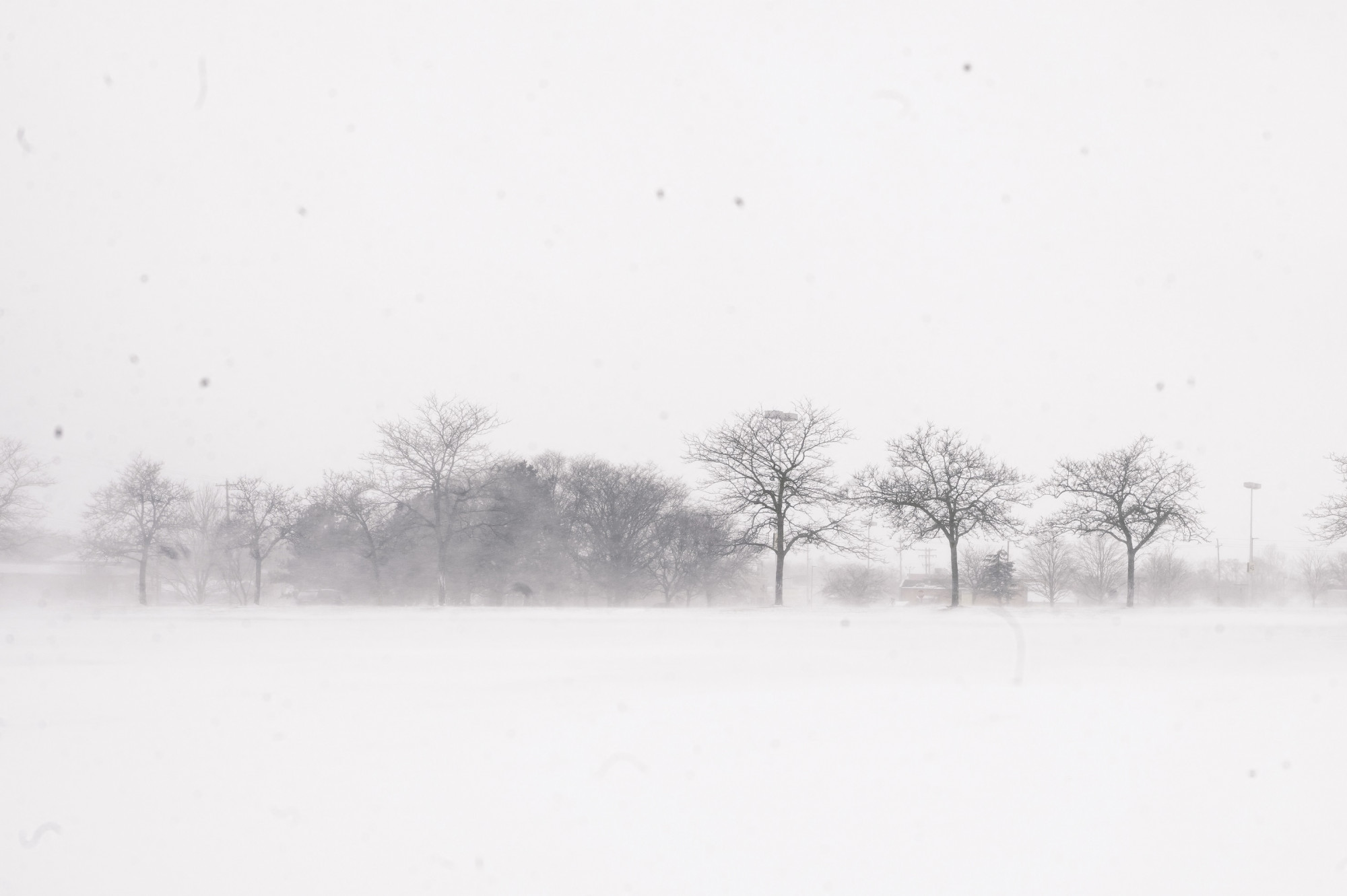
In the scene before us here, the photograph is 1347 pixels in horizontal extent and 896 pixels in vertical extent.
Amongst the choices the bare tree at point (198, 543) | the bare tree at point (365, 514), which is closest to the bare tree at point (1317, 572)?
the bare tree at point (365, 514)

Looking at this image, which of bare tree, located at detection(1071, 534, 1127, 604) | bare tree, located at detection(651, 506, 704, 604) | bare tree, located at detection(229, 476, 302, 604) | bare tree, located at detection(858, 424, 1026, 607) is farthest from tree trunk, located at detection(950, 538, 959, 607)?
bare tree, located at detection(229, 476, 302, 604)

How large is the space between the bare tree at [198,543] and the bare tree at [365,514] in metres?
5.09

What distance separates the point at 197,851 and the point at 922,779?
5.03 metres

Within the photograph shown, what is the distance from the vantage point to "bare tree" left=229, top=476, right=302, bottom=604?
42719 millimetres

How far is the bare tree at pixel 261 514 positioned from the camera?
42719 millimetres

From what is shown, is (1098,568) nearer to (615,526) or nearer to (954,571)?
(954,571)

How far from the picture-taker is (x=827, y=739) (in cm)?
753

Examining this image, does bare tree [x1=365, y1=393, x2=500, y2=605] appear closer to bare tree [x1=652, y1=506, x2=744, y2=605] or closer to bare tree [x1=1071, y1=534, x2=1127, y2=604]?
bare tree [x1=652, y1=506, x2=744, y2=605]

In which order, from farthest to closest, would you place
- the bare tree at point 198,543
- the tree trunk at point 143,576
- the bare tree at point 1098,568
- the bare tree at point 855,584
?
the bare tree at point 855,584
the bare tree at point 1098,568
the bare tree at point 198,543
the tree trunk at point 143,576

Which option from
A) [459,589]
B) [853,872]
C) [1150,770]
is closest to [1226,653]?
[1150,770]

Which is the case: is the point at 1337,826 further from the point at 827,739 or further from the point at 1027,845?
the point at 827,739

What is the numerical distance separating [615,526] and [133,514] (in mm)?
23320

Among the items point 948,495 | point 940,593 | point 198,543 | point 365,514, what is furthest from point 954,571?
point 198,543

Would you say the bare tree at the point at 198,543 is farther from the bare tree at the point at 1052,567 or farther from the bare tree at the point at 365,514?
the bare tree at the point at 1052,567
